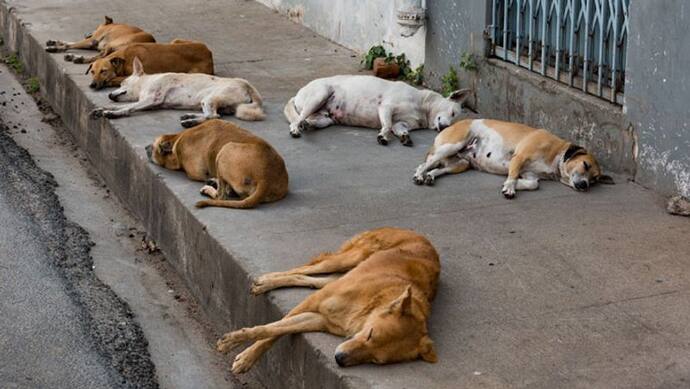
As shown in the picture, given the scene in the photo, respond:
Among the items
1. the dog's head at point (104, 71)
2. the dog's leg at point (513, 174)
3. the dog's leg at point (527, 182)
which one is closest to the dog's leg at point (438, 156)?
the dog's leg at point (513, 174)

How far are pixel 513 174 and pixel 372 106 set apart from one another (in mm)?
1901

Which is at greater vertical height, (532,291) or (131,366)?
(532,291)

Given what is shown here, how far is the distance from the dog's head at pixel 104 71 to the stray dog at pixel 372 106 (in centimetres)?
196

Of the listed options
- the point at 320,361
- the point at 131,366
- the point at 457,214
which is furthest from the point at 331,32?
the point at 320,361

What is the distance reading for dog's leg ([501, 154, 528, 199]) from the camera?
26.0 ft

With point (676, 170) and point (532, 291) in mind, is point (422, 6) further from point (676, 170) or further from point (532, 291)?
point (532, 291)

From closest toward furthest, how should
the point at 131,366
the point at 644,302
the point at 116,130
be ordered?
the point at 644,302 → the point at 131,366 → the point at 116,130

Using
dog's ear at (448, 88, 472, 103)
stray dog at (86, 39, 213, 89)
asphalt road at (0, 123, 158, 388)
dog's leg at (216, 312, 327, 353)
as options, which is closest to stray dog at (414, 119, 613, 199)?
dog's ear at (448, 88, 472, 103)

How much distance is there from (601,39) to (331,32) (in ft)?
17.2

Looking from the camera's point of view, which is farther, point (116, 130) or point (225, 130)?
point (116, 130)

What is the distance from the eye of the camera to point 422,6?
35.3ft

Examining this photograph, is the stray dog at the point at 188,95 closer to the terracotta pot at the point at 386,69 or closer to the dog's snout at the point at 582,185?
the terracotta pot at the point at 386,69

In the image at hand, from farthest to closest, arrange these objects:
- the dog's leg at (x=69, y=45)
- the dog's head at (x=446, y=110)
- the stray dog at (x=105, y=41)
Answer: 1. the dog's leg at (x=69, y=45)
2. the stray dog at (x=105, y=41)
3. the dog's head at (x=446, y=110)

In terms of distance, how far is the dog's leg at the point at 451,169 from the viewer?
8.34m
